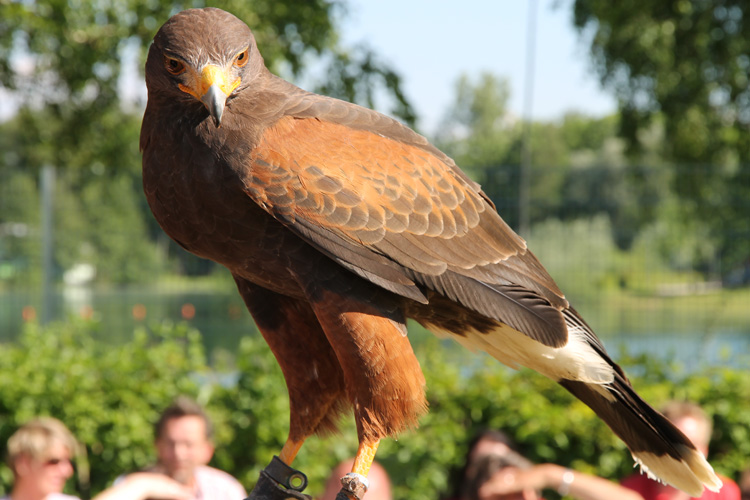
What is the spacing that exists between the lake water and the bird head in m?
5.02

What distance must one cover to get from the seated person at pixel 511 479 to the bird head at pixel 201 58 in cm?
298

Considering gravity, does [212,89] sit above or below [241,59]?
below

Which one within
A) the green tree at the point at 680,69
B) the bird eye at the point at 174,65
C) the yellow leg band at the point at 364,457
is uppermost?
the green tree at the point at 680,69

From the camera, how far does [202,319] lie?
23.2ft

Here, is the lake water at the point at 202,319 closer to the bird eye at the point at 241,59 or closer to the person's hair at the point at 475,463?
the person's hair at the point at 475,463

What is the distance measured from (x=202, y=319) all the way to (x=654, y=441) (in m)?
5.32

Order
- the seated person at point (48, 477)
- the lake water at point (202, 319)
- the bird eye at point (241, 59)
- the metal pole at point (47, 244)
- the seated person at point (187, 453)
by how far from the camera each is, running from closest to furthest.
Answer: the bird eye at point (241, 59)
the seated person at point (48, 477)
the seated person at point (187, 453)
the lake water at point (202, 319)
the metal pole at point (47, 244)

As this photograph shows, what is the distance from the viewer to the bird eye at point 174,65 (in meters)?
1.80

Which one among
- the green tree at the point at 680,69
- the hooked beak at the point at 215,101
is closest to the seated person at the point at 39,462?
the hooked beak at the point at 215,101

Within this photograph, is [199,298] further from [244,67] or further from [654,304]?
[244,67]

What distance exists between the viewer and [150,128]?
1.91 m

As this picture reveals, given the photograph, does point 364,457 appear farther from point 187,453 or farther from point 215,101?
point 187,453

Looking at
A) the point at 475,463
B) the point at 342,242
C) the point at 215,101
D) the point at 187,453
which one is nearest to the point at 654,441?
the point at 342,242

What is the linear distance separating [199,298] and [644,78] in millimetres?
11765
